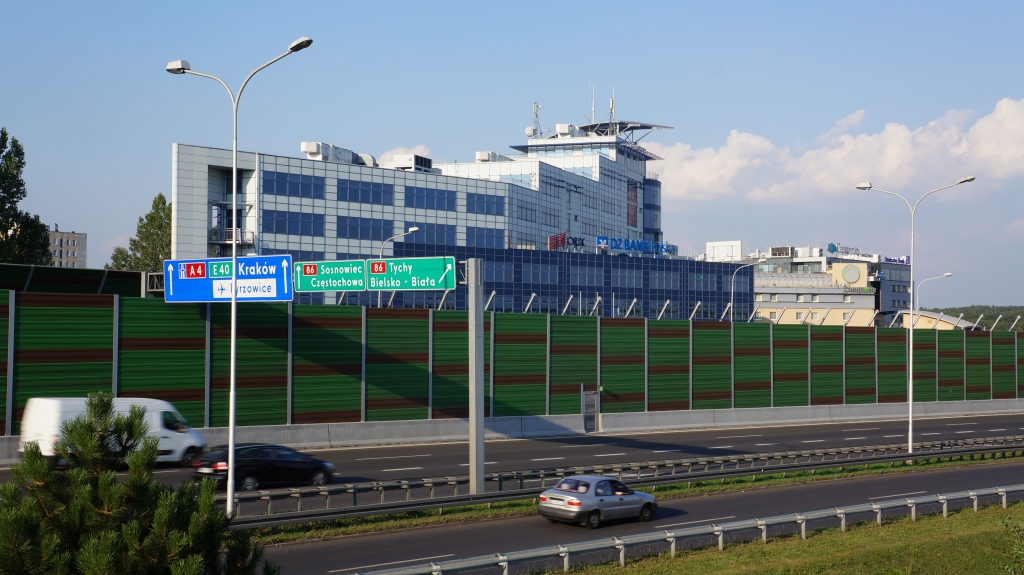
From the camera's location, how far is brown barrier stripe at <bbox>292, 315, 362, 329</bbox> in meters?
39.7

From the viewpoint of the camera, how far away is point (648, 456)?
131 feet

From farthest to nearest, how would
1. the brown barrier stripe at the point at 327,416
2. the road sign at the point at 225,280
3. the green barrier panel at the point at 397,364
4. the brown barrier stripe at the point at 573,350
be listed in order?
the brown barrier stripe at the point at 573,350 < the green barrier panel at the point at 397,364 < the brown barrier stripe at the point at 327,416 < the road sign at the point at 225,280

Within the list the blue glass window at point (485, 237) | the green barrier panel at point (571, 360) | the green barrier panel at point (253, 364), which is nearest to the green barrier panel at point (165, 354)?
the green barrier panel at point (253, 364)

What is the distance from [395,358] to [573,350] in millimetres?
10879

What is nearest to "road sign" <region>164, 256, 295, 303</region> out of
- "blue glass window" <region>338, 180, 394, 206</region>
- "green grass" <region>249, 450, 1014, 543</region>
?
"green grass" <region>249, 450, 1014, 543</region>

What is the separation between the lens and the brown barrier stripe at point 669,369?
5112 centimetres

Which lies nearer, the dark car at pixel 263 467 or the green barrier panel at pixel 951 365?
the dark car at pixel 263 467

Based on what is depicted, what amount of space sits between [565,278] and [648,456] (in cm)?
6030

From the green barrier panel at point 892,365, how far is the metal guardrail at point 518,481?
17.8m

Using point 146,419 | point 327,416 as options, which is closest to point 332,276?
point 327,416

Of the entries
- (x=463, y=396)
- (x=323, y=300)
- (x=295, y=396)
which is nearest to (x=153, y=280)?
(x=295, y=396)

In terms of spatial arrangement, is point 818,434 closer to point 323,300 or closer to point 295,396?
point 295,396

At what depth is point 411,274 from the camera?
3291 cm

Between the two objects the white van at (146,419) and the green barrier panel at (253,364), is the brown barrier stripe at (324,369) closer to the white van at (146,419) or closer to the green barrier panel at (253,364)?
the green barrier panel at (253,364)
